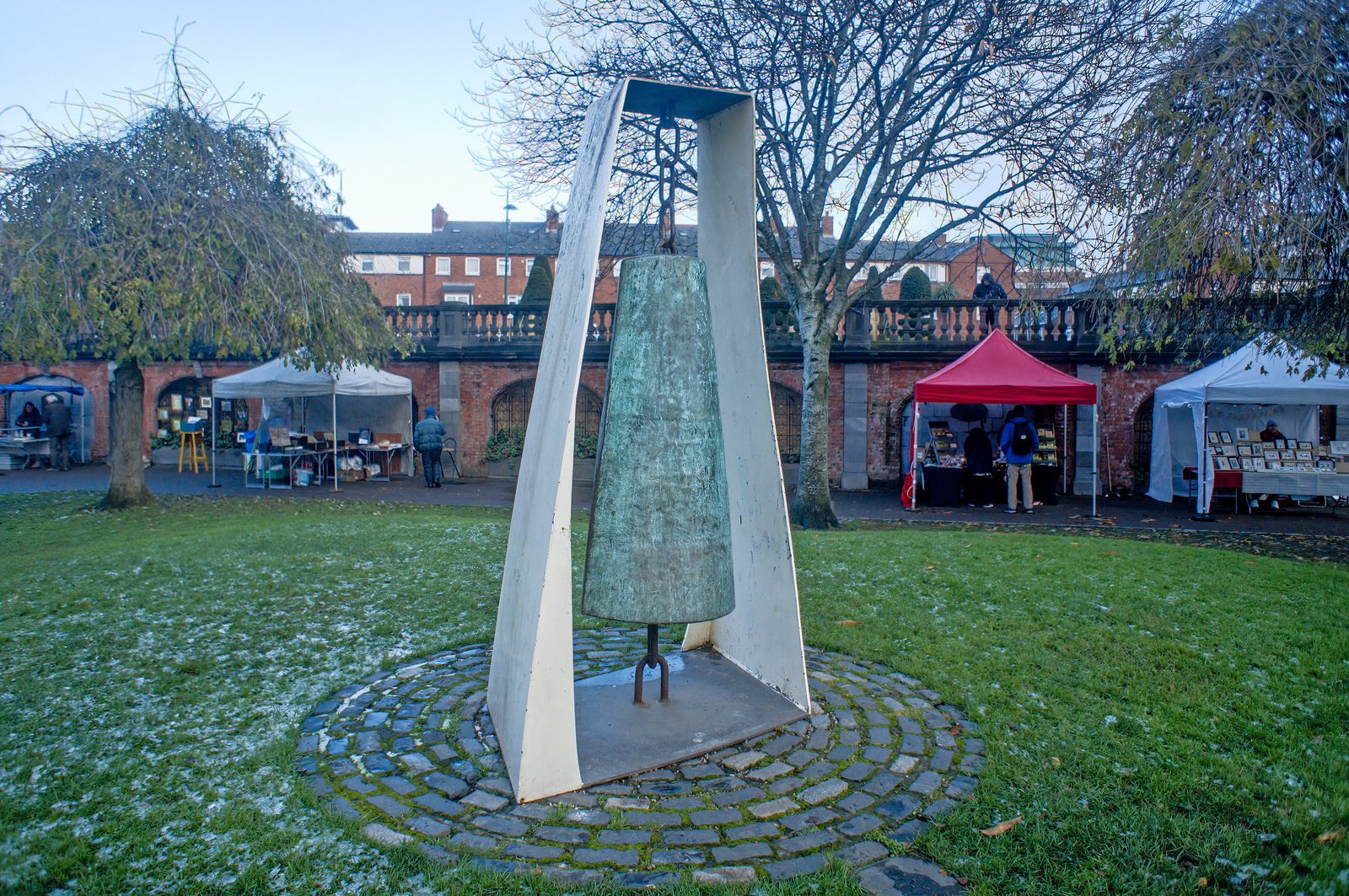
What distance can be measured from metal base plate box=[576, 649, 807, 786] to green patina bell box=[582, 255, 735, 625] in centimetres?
64

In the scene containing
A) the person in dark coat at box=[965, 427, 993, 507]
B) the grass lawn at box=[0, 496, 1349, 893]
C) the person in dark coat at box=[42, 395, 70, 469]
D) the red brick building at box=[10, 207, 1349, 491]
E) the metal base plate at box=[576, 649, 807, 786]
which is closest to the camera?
the grass lawn at box=[0, 496, 1349, 893]

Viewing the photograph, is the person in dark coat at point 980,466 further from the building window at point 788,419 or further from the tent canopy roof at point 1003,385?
the building window at point 788,419

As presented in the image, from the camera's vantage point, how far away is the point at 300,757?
426 centimetres

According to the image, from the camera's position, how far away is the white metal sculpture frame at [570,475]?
3975 mm

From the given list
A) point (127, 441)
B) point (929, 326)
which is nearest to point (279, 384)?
point (127, 441)

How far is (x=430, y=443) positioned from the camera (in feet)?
62.9

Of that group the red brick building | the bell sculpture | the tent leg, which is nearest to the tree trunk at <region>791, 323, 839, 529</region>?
the red brick building

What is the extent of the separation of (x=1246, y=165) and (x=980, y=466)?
30.8 ft

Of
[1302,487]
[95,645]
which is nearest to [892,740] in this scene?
[95,645]

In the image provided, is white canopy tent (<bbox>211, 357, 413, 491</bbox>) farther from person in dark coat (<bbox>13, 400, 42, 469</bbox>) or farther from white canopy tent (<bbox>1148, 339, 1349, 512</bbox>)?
white canopy tent (<bbox>1148, 339, 1349, 512</bbox>)

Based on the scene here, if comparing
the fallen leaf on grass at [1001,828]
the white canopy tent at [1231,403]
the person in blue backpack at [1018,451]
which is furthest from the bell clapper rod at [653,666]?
the person in blue backpack at [1018,451]

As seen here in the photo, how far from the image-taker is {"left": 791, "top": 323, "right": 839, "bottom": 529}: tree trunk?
13.5 metres

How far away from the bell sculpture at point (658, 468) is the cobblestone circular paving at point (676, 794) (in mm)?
852

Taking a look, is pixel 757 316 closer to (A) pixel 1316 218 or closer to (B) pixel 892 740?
(B) pixel 892 740
